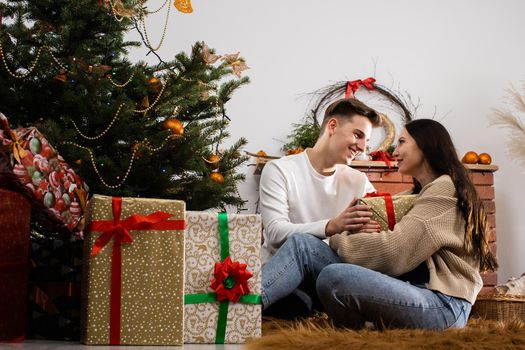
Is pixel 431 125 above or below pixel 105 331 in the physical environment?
above

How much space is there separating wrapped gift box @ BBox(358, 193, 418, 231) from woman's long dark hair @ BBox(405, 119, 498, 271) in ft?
0.46

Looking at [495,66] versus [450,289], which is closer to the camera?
[450,289]

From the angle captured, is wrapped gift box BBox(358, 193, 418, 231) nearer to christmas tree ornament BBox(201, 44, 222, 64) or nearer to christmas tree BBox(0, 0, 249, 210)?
christmas tree BBox(0, 0, 249, 210)

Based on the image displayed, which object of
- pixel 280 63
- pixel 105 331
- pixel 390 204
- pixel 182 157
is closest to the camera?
pixel 105 331

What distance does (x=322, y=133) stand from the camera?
262 cm

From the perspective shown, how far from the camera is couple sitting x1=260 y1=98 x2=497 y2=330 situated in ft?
5.84

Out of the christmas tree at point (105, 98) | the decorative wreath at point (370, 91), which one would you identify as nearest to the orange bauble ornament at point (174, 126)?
the christmas tree at point (105, 98)

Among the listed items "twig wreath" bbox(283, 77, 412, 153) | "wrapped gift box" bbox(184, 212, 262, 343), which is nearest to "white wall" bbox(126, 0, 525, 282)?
"twig wreath" bbox(283, 77, 412, 153)

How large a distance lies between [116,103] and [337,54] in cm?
243

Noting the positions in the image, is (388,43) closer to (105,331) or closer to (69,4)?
(69,4)

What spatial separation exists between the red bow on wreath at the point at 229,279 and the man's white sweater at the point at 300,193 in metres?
0.57

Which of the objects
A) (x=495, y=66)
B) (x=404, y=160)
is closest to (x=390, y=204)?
(x=404, y=160)

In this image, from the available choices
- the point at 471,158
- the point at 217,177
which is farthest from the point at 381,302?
the point at 471,158

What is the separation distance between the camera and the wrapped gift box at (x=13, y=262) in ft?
5.48
